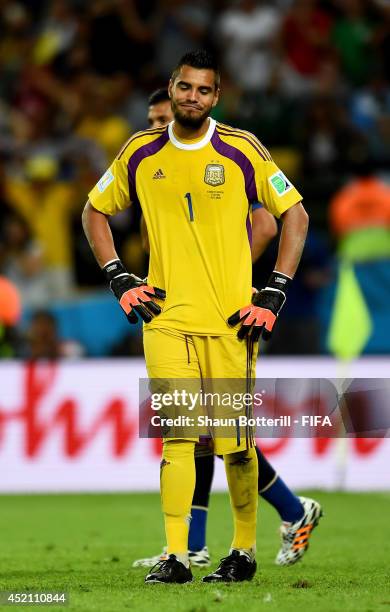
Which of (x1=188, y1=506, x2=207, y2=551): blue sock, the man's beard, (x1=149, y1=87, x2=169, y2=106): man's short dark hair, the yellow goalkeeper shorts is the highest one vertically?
(x1=149, y1=87, x2=169, y2=106): man's short dark hair

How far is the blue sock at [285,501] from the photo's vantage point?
7406mm

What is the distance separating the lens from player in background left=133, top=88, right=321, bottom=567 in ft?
23.6

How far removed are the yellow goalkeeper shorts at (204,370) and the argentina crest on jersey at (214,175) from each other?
723 millimetres

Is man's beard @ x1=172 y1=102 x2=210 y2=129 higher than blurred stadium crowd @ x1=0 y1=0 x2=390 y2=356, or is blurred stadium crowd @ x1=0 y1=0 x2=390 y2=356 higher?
blurred stadium crowd @ x1=0 y1=0 x2=390 y2=356

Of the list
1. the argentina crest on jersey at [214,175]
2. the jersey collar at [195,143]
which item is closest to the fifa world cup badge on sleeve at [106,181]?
the jersey collar at [195,143]

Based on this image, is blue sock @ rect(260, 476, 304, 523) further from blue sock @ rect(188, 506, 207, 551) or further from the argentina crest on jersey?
the argentina crest on jersey

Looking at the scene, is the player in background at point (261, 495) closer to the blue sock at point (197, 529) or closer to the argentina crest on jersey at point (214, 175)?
the blue sock at point (197, 529)

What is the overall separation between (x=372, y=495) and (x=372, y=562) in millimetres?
4572

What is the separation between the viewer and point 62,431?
12.0 m

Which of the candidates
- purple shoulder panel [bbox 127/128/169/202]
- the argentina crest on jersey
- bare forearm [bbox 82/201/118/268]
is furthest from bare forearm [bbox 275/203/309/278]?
bare forearm [bbox 82/201/118/268]

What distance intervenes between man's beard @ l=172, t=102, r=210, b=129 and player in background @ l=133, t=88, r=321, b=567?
95 centimetres

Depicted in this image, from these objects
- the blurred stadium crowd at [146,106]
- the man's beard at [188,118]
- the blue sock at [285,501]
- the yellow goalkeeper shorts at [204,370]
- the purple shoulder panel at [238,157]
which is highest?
the blurred stadium crowd at [146,106]

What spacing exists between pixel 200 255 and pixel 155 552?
235 cm

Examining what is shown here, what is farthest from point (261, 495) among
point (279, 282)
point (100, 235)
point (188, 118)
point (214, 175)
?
point (188, 118)
